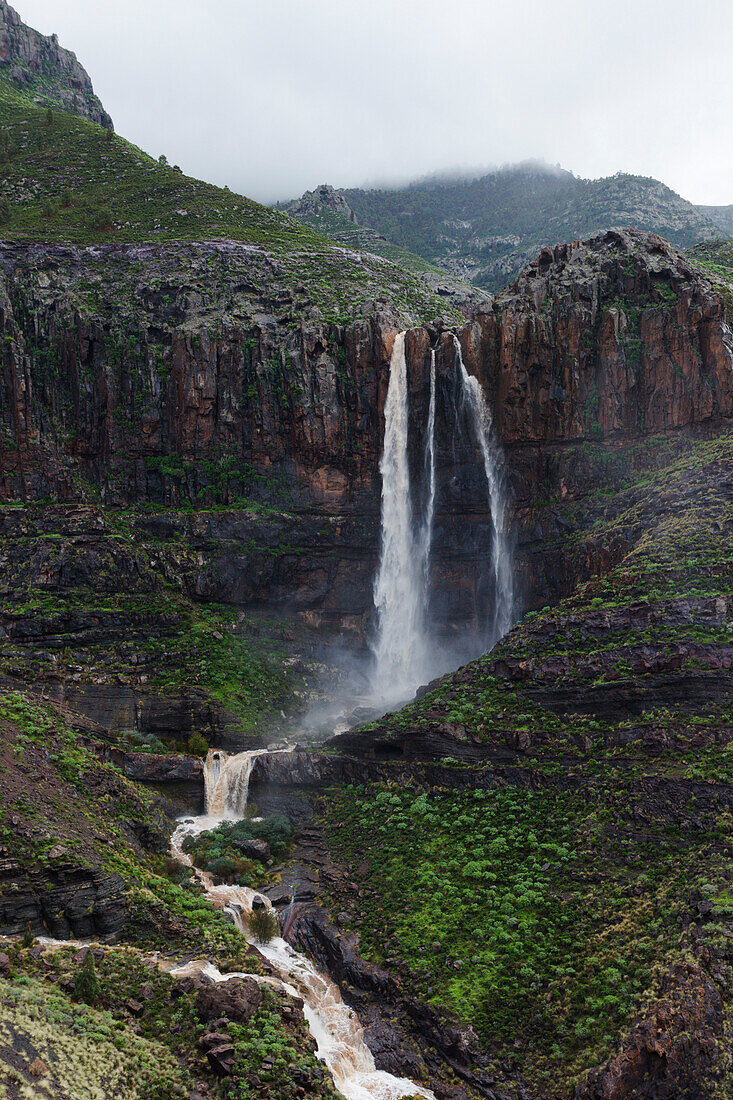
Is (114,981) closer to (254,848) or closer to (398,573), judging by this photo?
(254,848)

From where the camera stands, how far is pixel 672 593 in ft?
137

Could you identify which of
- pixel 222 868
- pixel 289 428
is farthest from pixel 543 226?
pixel 222 868

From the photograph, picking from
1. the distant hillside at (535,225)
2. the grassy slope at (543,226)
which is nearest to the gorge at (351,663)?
the distant hillside at (535,225)

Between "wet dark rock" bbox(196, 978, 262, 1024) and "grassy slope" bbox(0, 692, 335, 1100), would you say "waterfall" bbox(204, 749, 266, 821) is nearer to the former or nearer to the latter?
"grassy slope" bbox(0, 692, 335, 1100)

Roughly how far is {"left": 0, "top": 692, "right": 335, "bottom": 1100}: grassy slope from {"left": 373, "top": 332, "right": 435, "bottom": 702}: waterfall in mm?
31963

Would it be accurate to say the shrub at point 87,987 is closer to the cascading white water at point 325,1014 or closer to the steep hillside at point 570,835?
the cascading white water at point 325,1014

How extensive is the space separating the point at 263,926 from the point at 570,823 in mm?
14919

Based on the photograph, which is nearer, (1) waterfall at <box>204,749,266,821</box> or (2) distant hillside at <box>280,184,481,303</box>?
(1) waterfall at <box>204,749,266,821</box>

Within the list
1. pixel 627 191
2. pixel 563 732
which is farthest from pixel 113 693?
pixel 627 191

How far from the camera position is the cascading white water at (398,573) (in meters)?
67.9

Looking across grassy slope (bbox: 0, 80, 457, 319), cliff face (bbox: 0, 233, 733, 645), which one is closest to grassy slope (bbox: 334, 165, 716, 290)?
grassy slope (bbox: 0, 80, 457, 319)

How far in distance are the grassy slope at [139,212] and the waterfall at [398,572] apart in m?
17.2

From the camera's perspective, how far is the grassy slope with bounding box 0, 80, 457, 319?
298ft

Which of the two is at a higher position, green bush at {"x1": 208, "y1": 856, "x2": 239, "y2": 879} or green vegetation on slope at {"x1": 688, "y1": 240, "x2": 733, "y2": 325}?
green vegetation on slope at {"x1": 688, "y1": 240, "x2": 733, "y2": 325}
